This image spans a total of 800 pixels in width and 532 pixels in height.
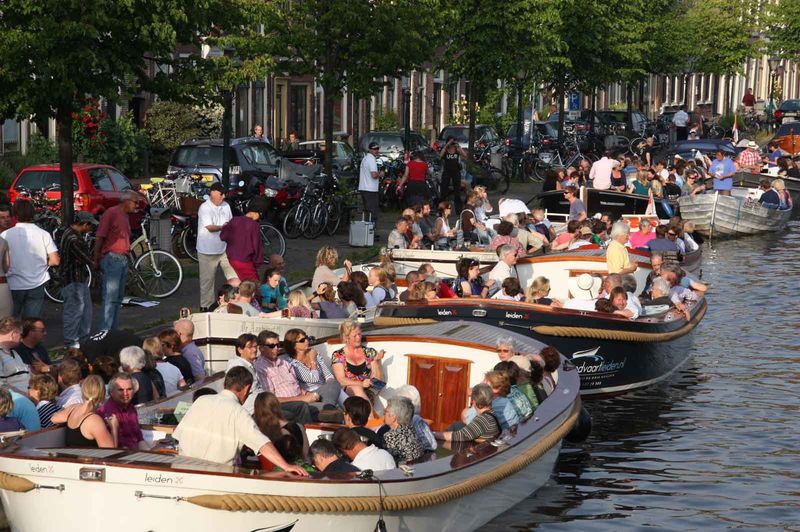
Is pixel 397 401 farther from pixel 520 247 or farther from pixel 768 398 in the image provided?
pixel 520 247

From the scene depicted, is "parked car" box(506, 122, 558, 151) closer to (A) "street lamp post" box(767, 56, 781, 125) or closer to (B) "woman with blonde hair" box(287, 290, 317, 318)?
(A) "street lamp post" box(767, 56, 781, 125)

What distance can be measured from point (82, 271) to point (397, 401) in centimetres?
630

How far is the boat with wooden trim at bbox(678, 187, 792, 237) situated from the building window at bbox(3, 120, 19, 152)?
15.2 metres

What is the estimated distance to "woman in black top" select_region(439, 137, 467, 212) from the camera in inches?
1201

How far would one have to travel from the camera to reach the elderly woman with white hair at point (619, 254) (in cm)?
1781

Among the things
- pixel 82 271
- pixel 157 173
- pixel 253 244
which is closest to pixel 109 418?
pixel 82 271

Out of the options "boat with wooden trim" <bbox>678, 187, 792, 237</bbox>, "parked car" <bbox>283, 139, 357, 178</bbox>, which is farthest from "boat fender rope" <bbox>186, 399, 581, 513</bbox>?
"boat with wooden trim" <bbox>678, 187, 792, 237</bbox>

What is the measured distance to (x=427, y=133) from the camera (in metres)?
55.3

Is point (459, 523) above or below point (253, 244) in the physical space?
below

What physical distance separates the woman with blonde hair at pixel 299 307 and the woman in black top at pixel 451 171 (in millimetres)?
15445

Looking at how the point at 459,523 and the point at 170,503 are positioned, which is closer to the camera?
the point at 170,503

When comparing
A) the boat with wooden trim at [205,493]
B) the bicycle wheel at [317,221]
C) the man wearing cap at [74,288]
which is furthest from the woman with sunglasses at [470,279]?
the bicycle wheel at [317,221]

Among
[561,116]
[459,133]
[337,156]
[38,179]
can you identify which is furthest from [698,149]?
[38,179]

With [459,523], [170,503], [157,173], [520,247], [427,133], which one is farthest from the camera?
[427,133]
